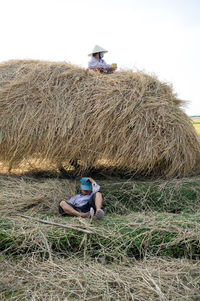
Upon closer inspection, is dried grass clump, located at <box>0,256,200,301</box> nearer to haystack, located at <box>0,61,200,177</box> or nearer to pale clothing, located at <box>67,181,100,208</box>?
pale clothing, located at <box>67,181,100,208</box>

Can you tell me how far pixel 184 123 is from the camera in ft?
15.8

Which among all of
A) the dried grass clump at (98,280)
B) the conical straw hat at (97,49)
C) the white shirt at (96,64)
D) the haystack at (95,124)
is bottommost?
the dried grass clump at (98,280)

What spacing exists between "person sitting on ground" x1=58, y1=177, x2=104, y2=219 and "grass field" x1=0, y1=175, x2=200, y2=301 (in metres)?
0.15

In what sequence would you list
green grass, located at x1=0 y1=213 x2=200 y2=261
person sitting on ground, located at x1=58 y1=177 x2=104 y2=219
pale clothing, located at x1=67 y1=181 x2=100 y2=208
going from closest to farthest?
1. green grass, located at x1=0 y1=213 x2=200 y2=261
2. person sitting on ground, located at x1=58 y1=177 x2=104 y2=219
3. pale clothing, located at x1=67 y1=181 x2=100 y2=208

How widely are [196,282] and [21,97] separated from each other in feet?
12.1

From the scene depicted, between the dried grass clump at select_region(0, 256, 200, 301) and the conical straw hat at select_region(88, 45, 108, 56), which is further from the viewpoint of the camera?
the conical straw hat at select_region(88, 45, 108, 56)

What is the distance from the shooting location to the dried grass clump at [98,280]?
2.40 meters

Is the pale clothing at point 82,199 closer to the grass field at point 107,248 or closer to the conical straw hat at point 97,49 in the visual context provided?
the grass field at point 107,248

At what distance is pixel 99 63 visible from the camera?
571cm

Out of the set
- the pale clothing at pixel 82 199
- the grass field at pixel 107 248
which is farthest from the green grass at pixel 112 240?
the pale clothing at pixel 82 199

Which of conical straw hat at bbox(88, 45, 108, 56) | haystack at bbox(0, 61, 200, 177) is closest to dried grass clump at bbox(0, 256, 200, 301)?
haystack at bbox(0, 61, 200, 177)

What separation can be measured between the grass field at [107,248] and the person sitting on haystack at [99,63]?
2.33 meters

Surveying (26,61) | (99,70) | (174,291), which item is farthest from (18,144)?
(174,291)

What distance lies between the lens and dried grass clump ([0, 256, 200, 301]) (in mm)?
2396
